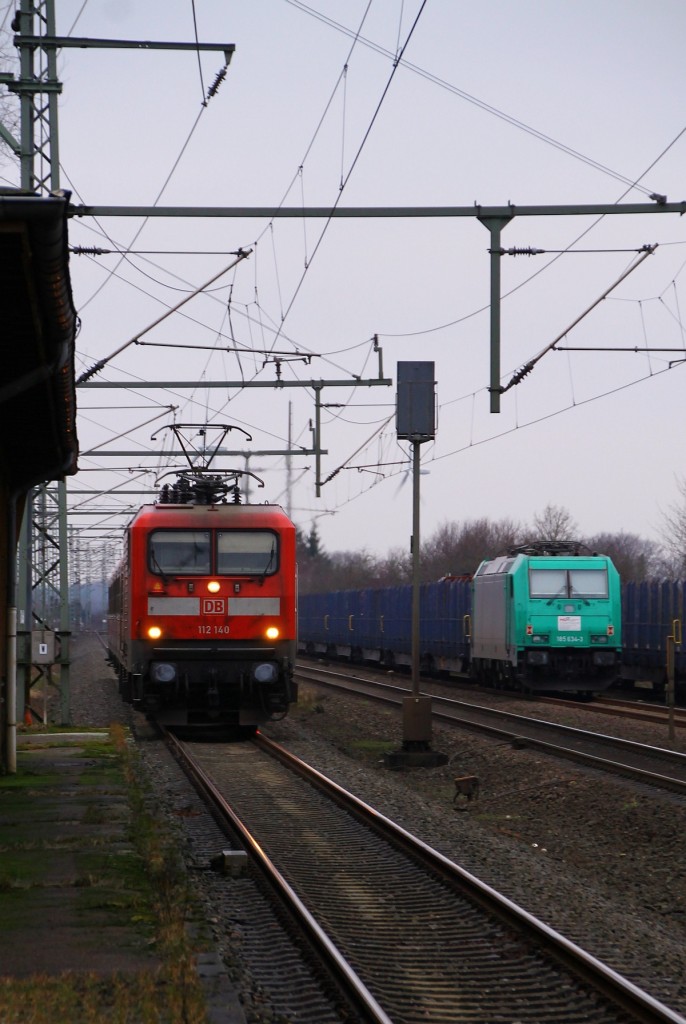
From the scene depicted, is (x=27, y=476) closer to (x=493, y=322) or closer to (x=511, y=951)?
(x=493, y=322)

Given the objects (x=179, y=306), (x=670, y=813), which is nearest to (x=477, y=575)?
(x=179, y=306)

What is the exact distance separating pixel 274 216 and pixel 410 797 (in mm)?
6220

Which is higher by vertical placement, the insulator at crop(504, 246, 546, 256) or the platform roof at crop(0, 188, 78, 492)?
the insulator at crop(504, 246, 546, 256)

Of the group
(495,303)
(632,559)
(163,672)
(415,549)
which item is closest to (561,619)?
(415,549)

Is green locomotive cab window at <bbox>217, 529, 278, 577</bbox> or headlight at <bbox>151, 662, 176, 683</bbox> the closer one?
headlight at <bbox>151, 662, 176, 683</bbox>

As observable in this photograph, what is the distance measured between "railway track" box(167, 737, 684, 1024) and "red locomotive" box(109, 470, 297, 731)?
5.04m

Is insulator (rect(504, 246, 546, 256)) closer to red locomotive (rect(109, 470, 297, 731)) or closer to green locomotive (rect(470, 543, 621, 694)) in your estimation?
red locomotive (rect(109, 470, 297, 731))

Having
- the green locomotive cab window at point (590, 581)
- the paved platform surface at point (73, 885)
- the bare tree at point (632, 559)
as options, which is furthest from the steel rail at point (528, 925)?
the bare tree at point (632, 559)

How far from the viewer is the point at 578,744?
1828 centimetres

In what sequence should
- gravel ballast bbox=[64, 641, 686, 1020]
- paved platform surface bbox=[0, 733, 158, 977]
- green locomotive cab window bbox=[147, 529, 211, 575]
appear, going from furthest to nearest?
green locomotive cab window bbox=[147, 529, 211, 575], gravel ballast bbox=[64, 641, 686, 1020], paved platform surface bbox=[0, 733, 158, 977]

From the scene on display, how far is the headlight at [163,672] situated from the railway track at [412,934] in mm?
4981

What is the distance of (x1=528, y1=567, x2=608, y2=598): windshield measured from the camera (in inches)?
1077

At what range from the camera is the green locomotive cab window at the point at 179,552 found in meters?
18.1

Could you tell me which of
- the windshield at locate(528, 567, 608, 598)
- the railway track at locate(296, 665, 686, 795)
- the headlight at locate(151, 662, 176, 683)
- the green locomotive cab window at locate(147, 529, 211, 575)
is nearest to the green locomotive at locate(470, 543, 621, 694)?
the windshield at locate(528, 567, 608, 598)
